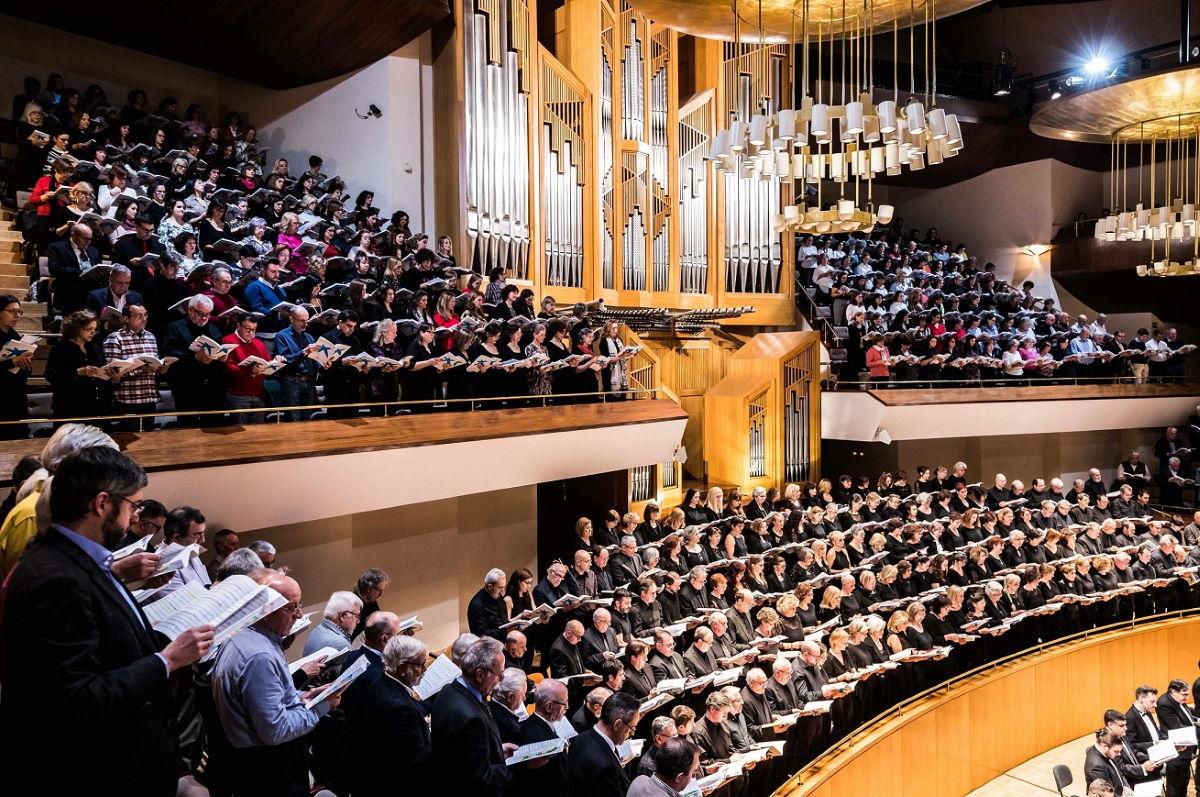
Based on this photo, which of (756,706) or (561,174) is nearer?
(756,706)

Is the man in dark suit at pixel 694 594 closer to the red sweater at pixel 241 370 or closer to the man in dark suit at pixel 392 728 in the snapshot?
the red sweater at pixel 241 370

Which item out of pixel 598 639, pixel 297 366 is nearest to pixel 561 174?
pixel 297 366

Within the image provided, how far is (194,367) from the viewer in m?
3.93

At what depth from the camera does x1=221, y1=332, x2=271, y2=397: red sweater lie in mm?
4094

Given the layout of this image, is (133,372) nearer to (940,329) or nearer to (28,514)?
(28,514)

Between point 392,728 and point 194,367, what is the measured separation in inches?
82.3

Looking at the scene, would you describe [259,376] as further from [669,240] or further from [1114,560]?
[1114,560]

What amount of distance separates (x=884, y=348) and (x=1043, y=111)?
327 cm

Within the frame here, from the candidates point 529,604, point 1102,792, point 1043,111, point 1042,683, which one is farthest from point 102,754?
point 1043,111

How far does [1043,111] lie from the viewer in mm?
9828

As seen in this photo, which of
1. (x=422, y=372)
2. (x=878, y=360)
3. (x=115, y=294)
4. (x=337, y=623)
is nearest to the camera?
(x=337, y=623)

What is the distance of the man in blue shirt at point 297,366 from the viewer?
4.32 m

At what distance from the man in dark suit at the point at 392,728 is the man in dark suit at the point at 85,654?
92 cm

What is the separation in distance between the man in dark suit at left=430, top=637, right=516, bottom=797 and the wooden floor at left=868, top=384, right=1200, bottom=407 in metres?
7.13
